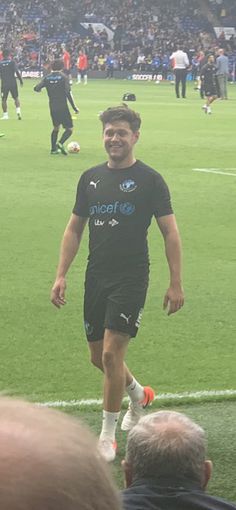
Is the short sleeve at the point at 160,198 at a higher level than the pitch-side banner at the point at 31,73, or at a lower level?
higher

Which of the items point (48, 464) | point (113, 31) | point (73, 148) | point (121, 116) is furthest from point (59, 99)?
point (113, 31)

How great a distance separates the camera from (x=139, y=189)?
20.0 feet

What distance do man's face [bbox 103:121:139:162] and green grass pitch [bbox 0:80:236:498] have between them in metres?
1.77

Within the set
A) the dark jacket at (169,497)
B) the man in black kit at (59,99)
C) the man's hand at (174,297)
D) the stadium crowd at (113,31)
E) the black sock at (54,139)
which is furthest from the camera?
the stadium crowd at (113,31)

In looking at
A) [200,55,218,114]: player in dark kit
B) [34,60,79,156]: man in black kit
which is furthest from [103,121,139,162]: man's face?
[200,55,218,114]: player in dark kit

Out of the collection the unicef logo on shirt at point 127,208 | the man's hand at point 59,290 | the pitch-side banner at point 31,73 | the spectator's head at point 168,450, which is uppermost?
the unicef logo on shirt at point 127,208

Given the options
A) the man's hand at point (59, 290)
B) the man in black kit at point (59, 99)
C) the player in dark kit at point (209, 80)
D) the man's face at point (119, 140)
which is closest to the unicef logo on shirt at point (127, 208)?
the man's face at point (119, 140)

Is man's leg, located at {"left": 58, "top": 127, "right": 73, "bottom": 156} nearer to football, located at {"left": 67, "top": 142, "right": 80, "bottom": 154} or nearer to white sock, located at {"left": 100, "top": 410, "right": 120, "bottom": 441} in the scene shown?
football, located at {"left": 67, "top": 142, "right": 80, "bottom": 154}

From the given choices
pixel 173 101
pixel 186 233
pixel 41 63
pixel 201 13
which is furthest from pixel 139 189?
pixel 201 13

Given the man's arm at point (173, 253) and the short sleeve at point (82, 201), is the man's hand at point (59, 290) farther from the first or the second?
the man's arm at point (173, 253)

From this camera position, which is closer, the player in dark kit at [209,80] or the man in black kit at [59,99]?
the man in black kit at [59,99]

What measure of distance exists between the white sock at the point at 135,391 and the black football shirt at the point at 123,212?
84 centimetres

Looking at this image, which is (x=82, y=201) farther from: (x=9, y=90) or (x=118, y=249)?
(x=9, y=90)

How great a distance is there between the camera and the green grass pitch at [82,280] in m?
7.85
